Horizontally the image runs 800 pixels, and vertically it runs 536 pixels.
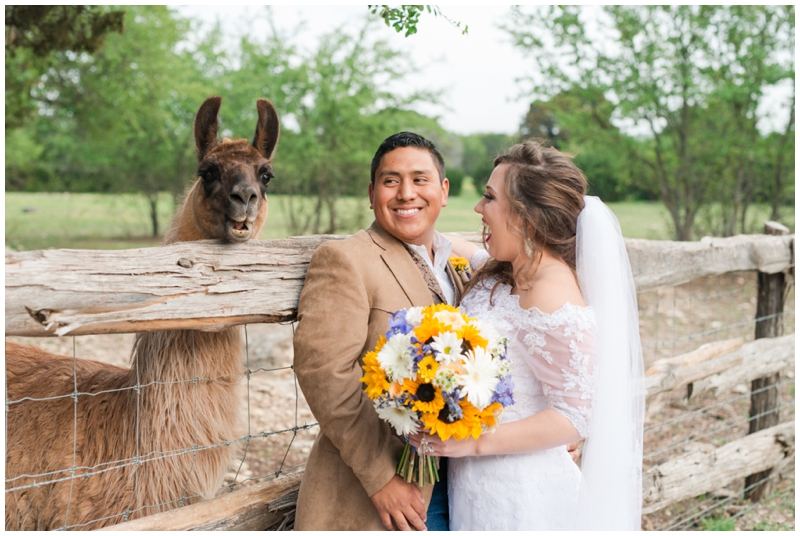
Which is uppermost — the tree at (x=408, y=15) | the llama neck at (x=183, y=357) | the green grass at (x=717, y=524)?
the tree at (x=408, y=15)

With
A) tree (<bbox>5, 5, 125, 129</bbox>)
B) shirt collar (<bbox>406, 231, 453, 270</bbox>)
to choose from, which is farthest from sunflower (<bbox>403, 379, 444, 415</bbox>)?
tree (<bbox>5, 5, 125, 129</bbox>)

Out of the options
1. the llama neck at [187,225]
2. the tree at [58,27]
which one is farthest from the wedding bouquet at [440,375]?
the tree at [58,27]

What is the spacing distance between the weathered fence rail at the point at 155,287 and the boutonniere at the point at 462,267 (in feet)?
2.00

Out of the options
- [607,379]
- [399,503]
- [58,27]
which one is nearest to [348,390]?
[399,503]

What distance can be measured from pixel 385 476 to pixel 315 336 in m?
0.57

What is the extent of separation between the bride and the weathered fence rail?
→ 86cm

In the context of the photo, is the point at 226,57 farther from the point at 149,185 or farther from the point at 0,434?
the point at 0,434

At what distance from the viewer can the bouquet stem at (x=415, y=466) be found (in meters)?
2.09

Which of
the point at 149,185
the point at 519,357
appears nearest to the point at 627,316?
the point at 519,357

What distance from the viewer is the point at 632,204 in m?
33.9

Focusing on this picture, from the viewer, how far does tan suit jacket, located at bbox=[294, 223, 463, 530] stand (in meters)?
2.12

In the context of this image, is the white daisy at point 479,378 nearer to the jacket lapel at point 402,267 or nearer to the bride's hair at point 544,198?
the jacket lapel at point 402,267

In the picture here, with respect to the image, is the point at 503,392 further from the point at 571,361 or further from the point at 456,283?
the point at 456,283

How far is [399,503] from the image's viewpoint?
215cm
